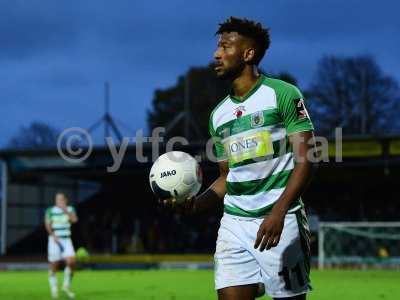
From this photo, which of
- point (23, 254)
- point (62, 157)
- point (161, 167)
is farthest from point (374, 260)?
point (161, 167)

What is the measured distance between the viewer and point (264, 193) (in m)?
5.37

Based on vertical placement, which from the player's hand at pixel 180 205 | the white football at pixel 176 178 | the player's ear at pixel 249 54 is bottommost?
the player's hand at pixel 180 205

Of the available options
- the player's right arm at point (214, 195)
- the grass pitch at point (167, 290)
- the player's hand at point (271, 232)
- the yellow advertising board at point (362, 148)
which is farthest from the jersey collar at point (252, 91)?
the yellow advertising board at point (362, 148)

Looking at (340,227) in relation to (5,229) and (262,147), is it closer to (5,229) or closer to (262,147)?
(5,229)

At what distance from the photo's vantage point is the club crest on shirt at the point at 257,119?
5406mm

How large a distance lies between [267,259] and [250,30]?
1570 millimetres

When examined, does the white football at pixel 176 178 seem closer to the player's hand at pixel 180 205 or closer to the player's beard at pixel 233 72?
the player's hand at pixel 180 205

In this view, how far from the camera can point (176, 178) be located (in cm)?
562

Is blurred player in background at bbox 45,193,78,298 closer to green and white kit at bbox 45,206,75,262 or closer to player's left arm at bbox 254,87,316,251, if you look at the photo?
green and white kit at bbox 45,206,75,262

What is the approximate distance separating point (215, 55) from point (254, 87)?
1.15 ft

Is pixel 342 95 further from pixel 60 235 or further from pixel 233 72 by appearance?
pixel 233 72

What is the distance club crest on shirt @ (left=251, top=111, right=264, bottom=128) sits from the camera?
5406 mm

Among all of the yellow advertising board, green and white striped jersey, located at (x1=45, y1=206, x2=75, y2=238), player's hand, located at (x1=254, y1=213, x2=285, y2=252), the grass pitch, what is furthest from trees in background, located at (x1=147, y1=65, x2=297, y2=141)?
player's hand, located at (x1=254, y1=213, x2=285, y2=252)

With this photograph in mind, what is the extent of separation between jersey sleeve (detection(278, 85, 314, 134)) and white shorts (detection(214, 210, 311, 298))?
1.91 ft
